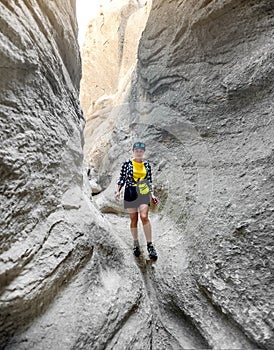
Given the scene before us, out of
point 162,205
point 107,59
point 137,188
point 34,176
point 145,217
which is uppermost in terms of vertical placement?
point 107,59

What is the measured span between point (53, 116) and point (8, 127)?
776mm

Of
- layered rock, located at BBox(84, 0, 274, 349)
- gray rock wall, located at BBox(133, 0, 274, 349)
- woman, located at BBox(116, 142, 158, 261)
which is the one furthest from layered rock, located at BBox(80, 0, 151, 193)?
woman, located at BBox(116, 142, 158, 261)

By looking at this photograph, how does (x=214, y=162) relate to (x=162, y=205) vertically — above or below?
above

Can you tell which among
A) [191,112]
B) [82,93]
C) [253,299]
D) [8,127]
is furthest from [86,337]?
[82,93]

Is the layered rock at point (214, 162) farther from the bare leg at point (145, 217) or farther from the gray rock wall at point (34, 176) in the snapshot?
the gray rock wall at point (34, 176)

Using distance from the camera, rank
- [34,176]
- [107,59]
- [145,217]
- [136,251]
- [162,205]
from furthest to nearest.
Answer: [107,59] < [162,205] < [136,251] < [145,217] < [34,176]

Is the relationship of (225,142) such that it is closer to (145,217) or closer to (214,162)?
(214,162)

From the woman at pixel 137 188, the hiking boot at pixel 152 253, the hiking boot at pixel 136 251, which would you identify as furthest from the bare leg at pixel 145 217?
the hiking boot at pixel 136 251

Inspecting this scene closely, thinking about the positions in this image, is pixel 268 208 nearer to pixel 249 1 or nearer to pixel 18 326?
pixel 18 326

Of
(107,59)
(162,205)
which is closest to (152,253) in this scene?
(162,205)

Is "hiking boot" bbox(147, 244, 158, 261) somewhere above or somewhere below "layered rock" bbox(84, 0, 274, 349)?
below

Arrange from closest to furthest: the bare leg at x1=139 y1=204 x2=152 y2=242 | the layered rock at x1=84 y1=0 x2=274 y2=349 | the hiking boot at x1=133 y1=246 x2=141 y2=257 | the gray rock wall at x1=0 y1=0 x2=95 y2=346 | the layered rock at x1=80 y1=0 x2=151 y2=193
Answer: the gray rock wall at x1=0 y1=0 x2=95 y2=346, the layered rock at x1=84 y1=0 x2=274 y2=349, the bare leg at x1=139 y1=204 x2=152 y2=242, the hiking boot at x1=133 y1=246 x2=141 y2=257, the layered rock at x1=80 y1=0 x2=151 y2=193

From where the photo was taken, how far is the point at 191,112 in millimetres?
3922

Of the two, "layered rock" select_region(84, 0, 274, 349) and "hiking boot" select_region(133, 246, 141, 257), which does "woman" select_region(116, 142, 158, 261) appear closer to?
"hiking boot" select_region(133, 246, 141, 257)
